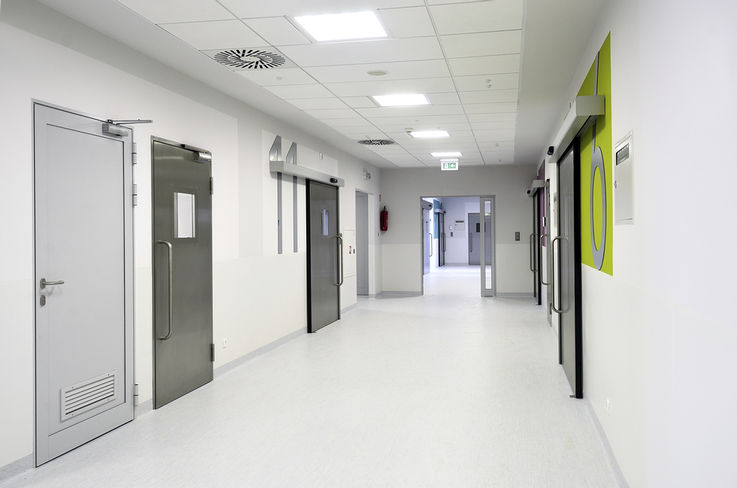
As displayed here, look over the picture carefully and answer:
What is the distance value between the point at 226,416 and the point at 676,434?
3476 millimetres

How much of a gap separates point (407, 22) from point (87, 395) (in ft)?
11.6

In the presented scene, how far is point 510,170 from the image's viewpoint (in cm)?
1298

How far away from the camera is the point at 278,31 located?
4.25m

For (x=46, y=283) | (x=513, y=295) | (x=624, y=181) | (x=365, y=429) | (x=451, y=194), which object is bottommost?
(x=365, y=429)

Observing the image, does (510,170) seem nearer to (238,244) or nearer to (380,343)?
(380,343)

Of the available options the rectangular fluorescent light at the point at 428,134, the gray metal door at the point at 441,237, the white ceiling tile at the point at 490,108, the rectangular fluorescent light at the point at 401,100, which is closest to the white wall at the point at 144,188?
the rectangular fluorescent light at the point at 401,100

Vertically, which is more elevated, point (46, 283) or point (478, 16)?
point (478, 16)

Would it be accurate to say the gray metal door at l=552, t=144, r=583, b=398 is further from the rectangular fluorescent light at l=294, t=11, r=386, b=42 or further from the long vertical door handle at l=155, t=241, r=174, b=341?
the long vertical door handle at l=155, t=241, r=174, b=341

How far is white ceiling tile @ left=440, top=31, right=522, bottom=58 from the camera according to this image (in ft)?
14.3

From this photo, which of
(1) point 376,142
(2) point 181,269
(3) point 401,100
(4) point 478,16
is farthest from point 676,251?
(1) point 376,142

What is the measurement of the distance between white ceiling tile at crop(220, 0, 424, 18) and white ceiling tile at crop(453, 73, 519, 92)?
1.89 meters

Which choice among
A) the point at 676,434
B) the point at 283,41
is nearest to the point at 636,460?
the point at 676,434

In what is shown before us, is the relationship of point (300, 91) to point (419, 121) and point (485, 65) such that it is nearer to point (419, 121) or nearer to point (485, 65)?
point (485, 65)

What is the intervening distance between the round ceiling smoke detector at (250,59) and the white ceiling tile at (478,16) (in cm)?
148
